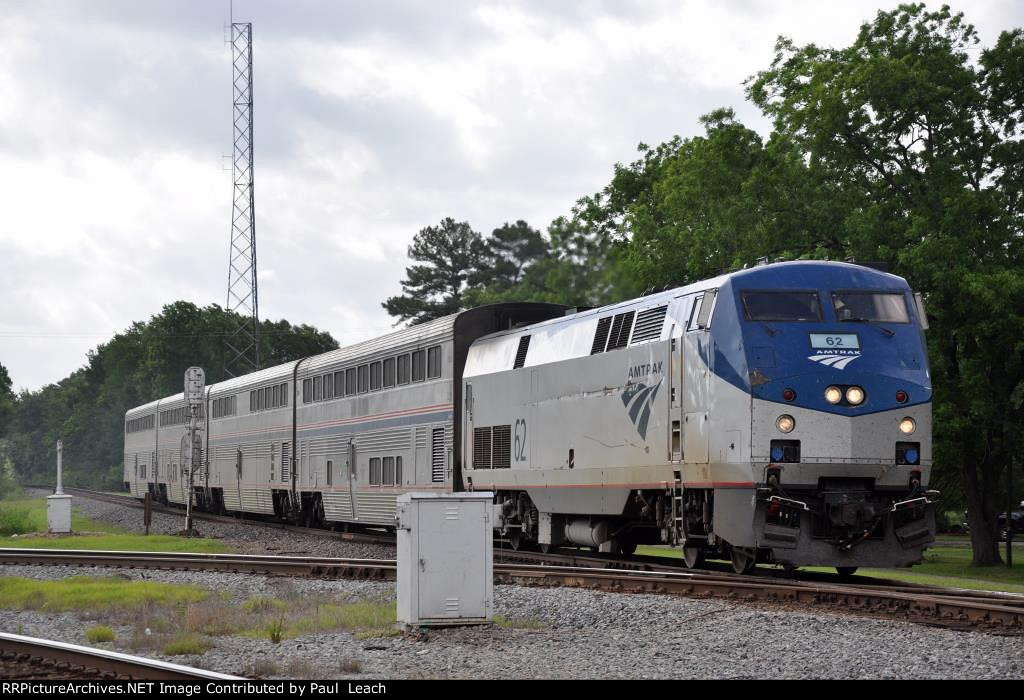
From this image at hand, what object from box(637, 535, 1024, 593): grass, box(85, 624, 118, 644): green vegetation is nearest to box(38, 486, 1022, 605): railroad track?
box(637, 535, 1024, 593): grass

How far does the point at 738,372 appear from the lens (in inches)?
664

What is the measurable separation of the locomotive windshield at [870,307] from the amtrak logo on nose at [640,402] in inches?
110

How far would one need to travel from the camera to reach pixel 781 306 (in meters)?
17.4

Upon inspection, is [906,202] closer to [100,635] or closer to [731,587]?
[731,587]

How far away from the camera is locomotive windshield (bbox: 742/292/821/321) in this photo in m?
17.2

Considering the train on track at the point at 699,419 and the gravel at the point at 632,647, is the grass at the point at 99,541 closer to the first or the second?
the train on track at the point at 699,419

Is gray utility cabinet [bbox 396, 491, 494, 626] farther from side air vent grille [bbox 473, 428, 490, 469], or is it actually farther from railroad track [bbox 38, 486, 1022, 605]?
side air vent grille [bbox 473, 428, 490, 469]

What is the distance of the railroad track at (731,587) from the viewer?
13570mm

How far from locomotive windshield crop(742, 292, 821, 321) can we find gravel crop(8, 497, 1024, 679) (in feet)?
12.9

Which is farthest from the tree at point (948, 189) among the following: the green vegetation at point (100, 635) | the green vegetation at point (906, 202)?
the green vegetation at point (100, 635)

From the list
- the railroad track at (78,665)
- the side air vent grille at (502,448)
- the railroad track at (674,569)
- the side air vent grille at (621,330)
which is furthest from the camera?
the side air vent grille at (502,448)


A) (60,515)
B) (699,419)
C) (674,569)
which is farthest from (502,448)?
(60,515)

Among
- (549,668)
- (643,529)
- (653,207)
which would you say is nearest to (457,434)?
(643,529)
